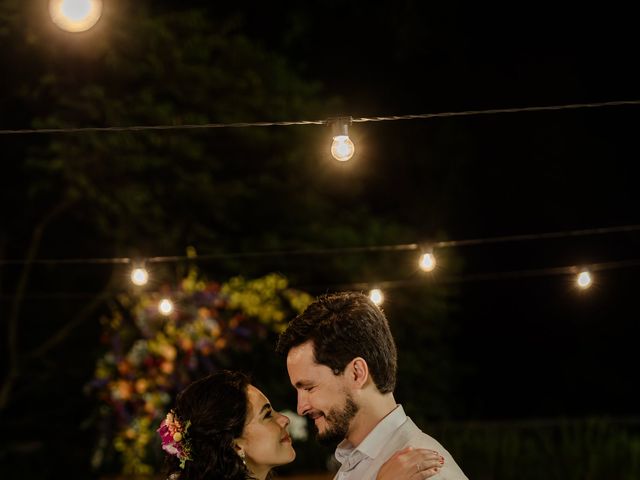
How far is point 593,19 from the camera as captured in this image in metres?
12.9

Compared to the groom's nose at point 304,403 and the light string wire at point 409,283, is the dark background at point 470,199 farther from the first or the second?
the groom's nose at point 304,403

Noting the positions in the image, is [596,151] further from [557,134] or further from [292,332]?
[292,332]

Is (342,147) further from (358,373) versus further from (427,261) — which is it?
(427,261)

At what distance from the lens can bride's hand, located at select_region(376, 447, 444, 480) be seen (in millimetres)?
2670

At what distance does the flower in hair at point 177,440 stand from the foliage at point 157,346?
5.72m

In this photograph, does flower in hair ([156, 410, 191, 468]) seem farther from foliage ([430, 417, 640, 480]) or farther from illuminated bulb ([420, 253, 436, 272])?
foliage ([430, 417, 640, 480])

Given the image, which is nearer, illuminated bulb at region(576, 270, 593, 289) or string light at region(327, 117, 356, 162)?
string light at region(327, 117, 356, 162)

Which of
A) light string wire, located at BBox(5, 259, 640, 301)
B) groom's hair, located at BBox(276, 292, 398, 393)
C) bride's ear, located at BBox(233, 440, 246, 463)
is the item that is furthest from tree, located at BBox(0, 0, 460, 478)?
groom's hair, located at BBox(276, 292, 398, 393)

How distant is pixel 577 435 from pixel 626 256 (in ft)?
21.0

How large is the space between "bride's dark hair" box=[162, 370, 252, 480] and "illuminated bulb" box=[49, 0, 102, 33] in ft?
4.59

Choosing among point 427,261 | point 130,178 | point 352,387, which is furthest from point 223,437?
point 130,178

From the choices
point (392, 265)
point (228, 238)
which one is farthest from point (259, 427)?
point (392, 265)

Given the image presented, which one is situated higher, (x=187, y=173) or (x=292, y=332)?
(x=187, y=173)

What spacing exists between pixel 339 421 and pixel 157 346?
7168 mm
